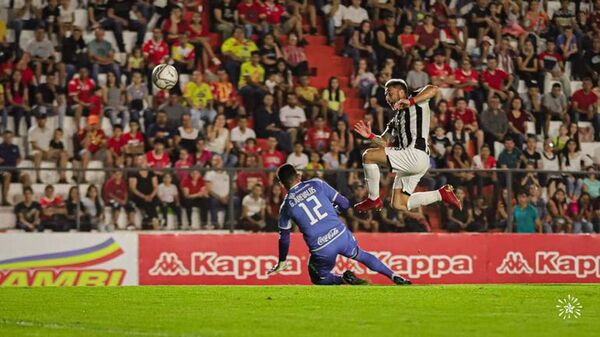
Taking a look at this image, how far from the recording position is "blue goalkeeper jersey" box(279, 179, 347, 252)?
55.4 feet

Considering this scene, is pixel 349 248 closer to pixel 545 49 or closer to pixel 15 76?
pixel 15 76

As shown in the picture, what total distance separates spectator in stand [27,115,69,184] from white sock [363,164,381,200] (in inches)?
292

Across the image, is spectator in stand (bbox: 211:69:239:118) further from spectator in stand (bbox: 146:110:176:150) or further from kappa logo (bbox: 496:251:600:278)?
kappa logo (bbox: 496:251:600:278)

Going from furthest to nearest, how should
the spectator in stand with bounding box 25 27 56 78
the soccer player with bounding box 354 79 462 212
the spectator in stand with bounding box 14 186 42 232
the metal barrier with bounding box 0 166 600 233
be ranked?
the spectator in stand with bounding box 25 27 56 78 → the metal barrier with bounding box 0 166 600 233 → the spectator in stand with bounding box 14 186 42 232 → the soccer player with bounding box 354 79 462 212

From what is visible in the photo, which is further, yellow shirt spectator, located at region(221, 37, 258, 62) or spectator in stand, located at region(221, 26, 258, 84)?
yellow shirt spectator, located at region(221, 37, 258, 62)

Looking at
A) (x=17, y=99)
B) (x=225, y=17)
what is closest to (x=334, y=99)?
(x=225, y=17)

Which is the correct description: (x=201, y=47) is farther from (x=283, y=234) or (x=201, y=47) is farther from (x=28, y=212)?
(x=283, y=234)

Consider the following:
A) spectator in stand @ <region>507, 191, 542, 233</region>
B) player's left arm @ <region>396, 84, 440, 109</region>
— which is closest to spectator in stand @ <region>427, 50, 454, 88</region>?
spectator in stand @ <region>507, 191, 542, 233</region>

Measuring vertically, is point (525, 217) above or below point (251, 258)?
above

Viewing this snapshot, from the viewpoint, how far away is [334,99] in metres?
25.5

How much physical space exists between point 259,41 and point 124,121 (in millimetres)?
4055

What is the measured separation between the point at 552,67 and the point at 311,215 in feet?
42.2

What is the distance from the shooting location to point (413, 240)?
21891mm

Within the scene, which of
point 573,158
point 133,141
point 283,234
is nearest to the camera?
point 283,234
